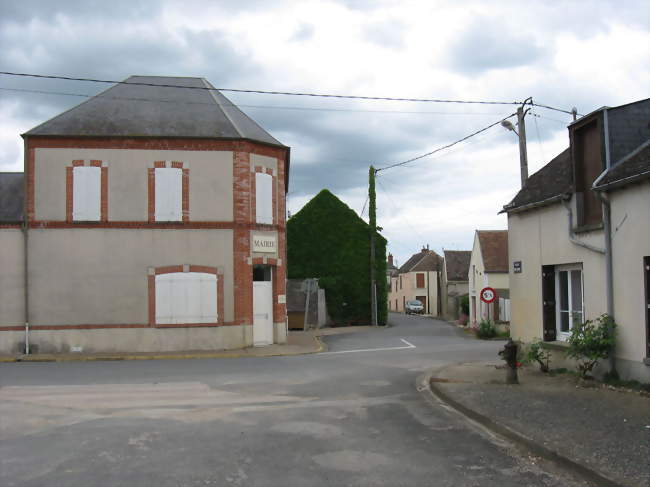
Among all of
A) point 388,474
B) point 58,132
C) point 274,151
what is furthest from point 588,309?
point 58,132

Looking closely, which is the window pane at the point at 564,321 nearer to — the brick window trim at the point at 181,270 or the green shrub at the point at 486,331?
the brick window trim at the point at 181,270

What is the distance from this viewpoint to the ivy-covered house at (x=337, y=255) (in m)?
38.2

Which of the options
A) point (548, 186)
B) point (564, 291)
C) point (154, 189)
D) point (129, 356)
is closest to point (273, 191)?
point (154, 189)

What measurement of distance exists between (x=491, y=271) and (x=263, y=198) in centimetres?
2106

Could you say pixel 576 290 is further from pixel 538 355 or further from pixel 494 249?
pixel 494 249

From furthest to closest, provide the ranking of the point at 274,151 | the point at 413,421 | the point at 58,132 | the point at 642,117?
the point at 274,151 → the point at 58,132 → the point at 642,117 → the point at 413,421

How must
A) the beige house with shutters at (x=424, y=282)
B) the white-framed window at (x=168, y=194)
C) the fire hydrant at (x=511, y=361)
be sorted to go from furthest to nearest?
1. the beige house with shutters at (x=424, y=282)
2. the white-framed window at (x=168, y=194)
3. the fire hydrant at (x=511, y=361)

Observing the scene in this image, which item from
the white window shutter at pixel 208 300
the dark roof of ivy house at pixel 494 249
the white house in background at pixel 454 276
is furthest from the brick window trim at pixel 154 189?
the white house in background at pixel 454 276

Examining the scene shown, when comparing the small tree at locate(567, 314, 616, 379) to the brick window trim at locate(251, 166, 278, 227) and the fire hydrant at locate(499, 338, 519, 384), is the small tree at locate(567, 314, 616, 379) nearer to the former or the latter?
the fire hydrant at locate(499, 338, 519, 384)

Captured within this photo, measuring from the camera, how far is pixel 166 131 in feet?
70.5

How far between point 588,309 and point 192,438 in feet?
24.2

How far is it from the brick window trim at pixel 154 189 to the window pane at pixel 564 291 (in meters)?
12.8

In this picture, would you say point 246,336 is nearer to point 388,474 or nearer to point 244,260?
point 244,260

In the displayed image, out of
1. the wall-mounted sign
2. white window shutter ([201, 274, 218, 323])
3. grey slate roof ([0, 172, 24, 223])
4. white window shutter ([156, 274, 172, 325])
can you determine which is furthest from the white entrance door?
grey slate roof ([0, 172, 24, 223])
